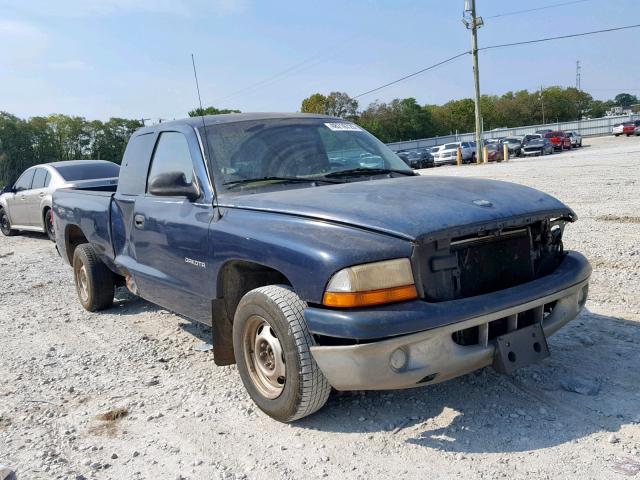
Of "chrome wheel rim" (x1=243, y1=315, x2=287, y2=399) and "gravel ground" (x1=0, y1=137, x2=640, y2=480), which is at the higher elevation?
"chrome wheel rim" (x1=243, y1=315, x2=287, y2=399)

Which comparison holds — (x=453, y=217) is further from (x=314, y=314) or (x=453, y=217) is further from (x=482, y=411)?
(x=482, y=411)

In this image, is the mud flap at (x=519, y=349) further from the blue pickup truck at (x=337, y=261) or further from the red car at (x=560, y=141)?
the red car at (x=560, y=141)

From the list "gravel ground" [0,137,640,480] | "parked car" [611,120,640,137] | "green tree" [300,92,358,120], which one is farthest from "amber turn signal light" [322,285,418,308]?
"green tree" [300,92,358,120]

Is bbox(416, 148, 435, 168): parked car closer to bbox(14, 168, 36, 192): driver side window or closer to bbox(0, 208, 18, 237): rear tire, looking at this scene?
bbox(0, 208, 18, 237): rear tire

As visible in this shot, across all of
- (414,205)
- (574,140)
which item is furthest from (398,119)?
(414,205)

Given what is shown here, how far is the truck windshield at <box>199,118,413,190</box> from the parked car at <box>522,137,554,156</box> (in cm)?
3590

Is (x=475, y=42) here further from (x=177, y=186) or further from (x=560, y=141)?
(x=177, y=186)

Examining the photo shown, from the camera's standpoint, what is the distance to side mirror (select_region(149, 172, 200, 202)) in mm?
3904

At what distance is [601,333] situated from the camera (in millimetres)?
4367

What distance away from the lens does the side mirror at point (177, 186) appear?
390 centimetres

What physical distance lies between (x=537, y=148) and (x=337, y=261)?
37.9m

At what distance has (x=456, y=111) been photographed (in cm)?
9450

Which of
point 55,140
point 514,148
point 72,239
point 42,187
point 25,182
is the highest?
point 55,140

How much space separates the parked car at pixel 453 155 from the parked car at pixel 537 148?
3.30 metres
